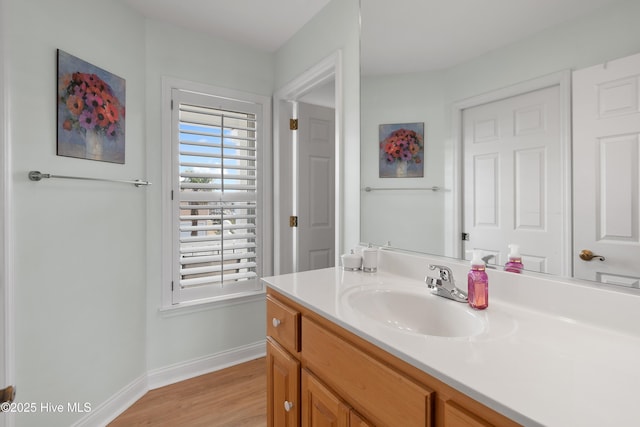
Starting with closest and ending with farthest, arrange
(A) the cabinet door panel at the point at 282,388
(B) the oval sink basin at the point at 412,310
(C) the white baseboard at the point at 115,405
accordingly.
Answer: (B) the oval sink basin at the point at 412,310 → (A) the cabinet door panel at the point at 282,388 → (C) the white baseboard at the point at 115,405

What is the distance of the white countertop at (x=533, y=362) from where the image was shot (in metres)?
0.51

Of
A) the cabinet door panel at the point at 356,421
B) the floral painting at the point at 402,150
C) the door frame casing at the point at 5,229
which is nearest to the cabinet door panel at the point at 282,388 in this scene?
the cabinet door panel at the point at 356,421

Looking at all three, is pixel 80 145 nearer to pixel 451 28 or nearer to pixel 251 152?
pixel 251 152

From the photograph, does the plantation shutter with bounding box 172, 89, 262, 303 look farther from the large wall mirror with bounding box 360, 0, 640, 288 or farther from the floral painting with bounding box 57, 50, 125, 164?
the large wall mirror with bounding box 360, 0, 640, 288

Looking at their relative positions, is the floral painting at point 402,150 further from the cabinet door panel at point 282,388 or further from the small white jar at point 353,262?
the cabinet door panel at point 282,388

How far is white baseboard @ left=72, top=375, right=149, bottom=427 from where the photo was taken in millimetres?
1731

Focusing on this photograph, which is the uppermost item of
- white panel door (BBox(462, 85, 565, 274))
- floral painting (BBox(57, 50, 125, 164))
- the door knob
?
floral painting (BBox(57, 50, 125, 164))

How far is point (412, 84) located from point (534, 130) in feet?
1.96

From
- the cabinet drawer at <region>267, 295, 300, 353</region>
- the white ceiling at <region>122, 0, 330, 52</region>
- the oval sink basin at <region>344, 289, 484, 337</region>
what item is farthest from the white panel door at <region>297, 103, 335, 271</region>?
the oval sink basin at <region>344, 289, 484, 337</region>

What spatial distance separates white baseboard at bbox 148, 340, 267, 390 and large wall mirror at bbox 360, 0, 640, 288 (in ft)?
5.30

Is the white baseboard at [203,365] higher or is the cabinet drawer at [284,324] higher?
the cabinet drawer at [284,324]

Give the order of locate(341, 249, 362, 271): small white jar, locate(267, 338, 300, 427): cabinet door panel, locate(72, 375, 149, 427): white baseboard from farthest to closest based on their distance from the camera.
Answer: locate(72, 375, 149, 427): white baseboard
locate(341, 249, 362, 271): small white jar
locate(267, 338, 300, 427): cabinet door panel

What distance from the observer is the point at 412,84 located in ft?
4.73

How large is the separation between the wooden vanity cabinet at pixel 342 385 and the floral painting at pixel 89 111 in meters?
1.31
